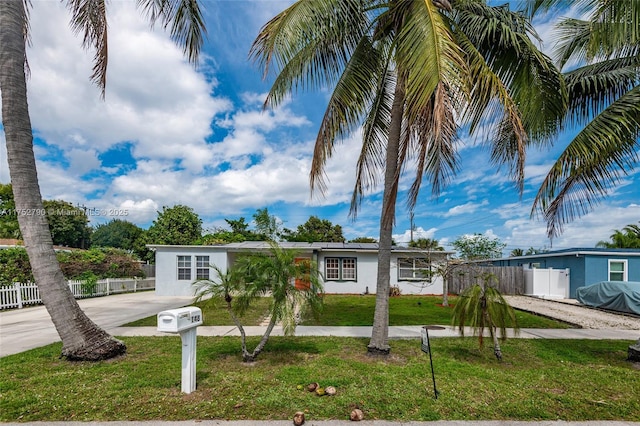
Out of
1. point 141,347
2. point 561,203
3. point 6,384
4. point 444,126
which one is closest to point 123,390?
point 6,384

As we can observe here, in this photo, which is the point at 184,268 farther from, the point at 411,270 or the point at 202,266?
the point at 411,270

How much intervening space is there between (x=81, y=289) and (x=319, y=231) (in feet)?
79.1

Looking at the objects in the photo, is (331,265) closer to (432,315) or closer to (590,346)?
(432,315)

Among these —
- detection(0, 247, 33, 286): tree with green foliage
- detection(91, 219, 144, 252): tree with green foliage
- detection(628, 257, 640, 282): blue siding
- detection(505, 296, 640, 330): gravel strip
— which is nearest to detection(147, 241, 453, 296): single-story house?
detection(505, 296, 640, 330): gravel strip

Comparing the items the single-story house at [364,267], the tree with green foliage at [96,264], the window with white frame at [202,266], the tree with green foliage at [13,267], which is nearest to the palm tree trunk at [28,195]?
the tree with green foliage at [13,267]

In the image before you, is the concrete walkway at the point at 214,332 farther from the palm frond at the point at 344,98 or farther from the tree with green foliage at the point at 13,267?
the palm frond at the point at 344,98

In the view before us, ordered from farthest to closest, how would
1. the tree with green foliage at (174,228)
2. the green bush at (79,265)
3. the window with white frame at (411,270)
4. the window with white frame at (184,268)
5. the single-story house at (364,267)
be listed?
the tree with green foliage at (174,228) → the window with white frame at (411,270) → the single-story house at (364,267) → the window with white frame at (184,268) → the green bush at (79,265)

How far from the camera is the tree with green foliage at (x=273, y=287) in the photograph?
4777mm

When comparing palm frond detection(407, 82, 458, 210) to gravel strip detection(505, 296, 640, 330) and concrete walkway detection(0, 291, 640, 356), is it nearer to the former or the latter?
concrete walkway detection(0, 291, 640, 356)

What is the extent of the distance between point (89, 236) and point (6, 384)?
47127 millimetres

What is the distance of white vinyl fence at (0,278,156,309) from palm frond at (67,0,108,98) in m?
8.17

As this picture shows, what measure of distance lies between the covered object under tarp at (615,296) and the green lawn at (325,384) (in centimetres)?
762

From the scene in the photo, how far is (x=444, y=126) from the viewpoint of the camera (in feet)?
11.8

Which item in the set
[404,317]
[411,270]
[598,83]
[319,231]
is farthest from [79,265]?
[319,231]
